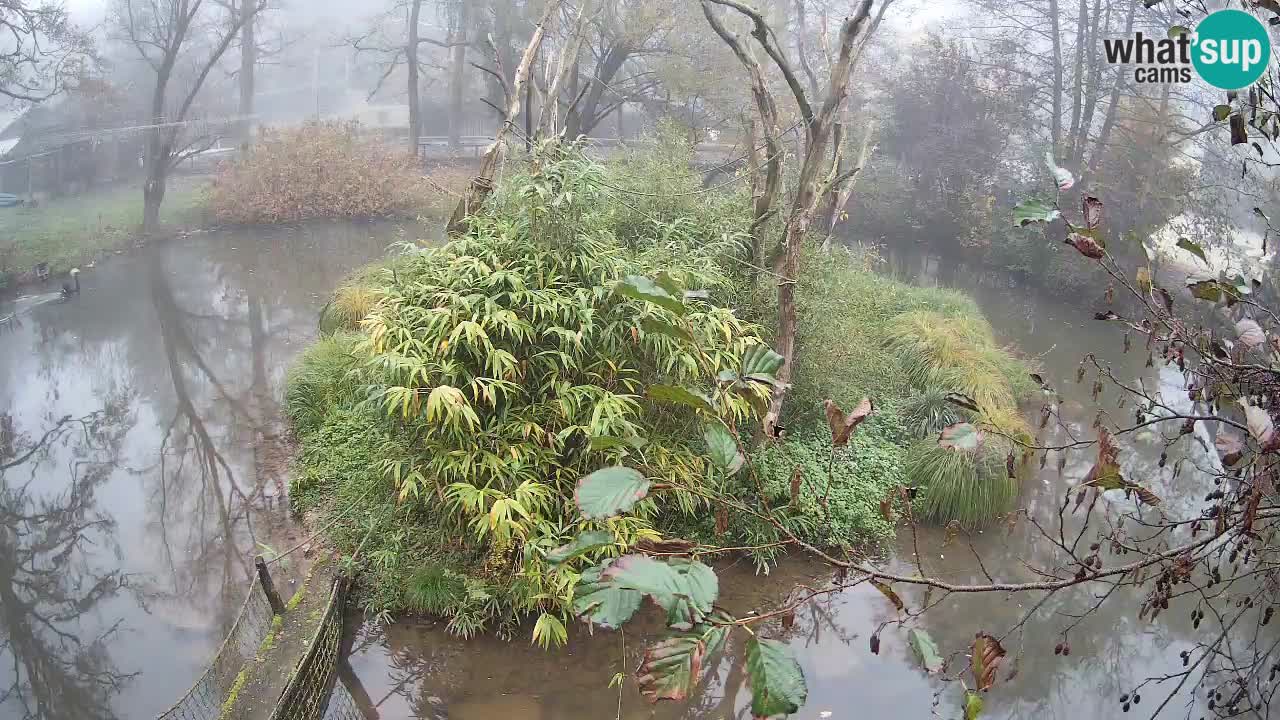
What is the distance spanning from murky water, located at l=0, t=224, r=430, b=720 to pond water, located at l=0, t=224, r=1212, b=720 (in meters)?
0.01

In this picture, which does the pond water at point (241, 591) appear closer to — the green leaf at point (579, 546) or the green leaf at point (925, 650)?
the green leaf at point (925, 650)

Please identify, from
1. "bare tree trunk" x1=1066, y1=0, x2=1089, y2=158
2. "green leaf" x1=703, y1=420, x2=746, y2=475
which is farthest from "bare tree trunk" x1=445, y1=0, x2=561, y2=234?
"bare tree trunk" x1=1066, y1=0, x2=1089, y2=158

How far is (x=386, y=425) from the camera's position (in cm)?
413

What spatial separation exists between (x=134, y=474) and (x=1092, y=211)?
20.4 ft

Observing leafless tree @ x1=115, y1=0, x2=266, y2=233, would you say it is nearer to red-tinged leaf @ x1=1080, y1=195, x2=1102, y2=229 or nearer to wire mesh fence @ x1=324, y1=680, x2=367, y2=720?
wire mesh fence @ x1=324, y1=680, x2=367, y2=720

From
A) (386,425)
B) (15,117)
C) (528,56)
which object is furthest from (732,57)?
(386,425)

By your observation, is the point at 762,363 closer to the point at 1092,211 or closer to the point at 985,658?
the point at 985,658

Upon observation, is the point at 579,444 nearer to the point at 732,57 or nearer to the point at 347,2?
the point at 732,57

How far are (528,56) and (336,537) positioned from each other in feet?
11.2

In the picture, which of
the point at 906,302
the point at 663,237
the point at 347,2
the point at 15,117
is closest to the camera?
the point at 663,237

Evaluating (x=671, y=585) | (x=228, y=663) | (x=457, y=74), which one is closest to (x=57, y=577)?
(x=228, y=663)

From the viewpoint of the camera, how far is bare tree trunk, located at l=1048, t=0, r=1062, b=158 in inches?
421

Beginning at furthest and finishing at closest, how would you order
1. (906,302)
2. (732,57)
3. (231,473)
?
(732,57) < (906,302) < (231,473)

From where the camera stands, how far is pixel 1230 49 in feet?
12.2
